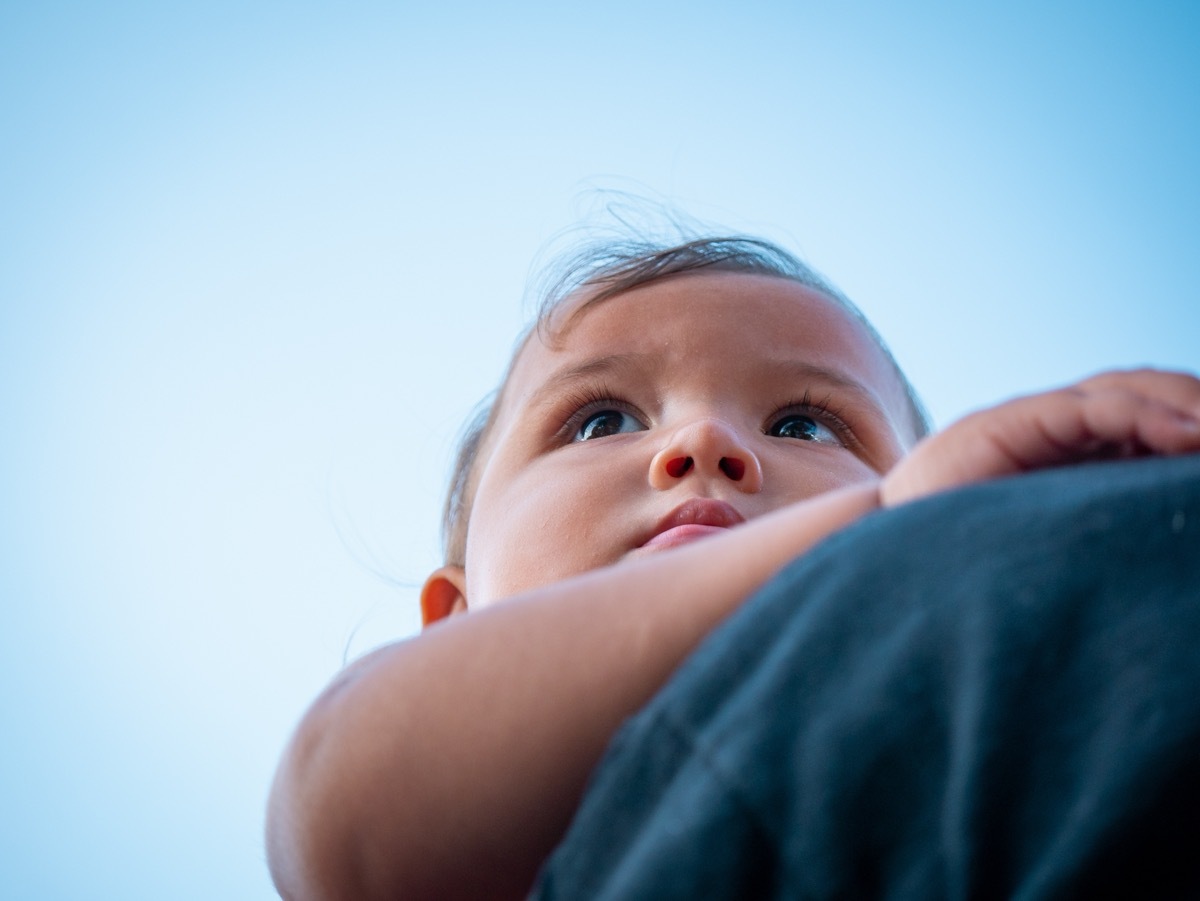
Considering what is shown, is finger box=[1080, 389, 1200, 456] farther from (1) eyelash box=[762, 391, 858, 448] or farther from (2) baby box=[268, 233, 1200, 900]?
(1) eyelash box=[762, 391, 858, 448]

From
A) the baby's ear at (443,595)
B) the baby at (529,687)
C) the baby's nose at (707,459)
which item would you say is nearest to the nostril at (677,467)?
the baby's nose at (707,459)

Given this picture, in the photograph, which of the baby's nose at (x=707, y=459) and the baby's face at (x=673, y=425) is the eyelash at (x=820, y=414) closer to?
the baby's face at (x=673, y=425)

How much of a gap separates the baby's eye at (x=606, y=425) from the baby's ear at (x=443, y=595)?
37cm

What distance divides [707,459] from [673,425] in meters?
0.18

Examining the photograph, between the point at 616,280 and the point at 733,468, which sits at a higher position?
the point at 616,280

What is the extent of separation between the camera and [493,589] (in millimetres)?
978

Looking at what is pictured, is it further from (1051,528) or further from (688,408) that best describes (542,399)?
(1051,528)

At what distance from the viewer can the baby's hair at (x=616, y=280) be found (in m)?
1.29

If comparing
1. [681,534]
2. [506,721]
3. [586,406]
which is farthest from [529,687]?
[586,406]

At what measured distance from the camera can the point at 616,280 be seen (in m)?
1.29

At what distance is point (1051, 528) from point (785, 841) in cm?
14

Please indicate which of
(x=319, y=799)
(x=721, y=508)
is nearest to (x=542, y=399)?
(x=721, y=508)

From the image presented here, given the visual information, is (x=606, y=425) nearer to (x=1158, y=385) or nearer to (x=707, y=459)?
(x=707, y=459)

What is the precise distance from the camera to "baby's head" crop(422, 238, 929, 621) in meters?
0.87
